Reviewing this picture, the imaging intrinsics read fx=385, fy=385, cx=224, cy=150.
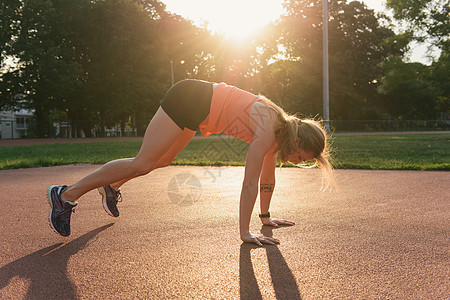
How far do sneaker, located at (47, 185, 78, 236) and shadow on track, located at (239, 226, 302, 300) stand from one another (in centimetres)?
145

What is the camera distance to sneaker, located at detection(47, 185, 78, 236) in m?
3.08

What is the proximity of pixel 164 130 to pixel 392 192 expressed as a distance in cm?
368

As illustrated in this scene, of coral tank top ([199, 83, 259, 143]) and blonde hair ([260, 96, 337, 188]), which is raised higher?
coral tank top ([199, 83, 259, 143])

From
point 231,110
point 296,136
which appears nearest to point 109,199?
point 231,110

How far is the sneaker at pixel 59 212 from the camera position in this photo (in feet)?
10.1

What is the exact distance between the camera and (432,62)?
25562 millimetres

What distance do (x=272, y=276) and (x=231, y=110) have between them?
53.6 inches

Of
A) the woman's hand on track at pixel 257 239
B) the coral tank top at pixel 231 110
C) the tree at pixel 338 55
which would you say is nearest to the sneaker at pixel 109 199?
the coral tank top at pixel 231 110

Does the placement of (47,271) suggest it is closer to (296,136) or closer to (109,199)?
(109,199)

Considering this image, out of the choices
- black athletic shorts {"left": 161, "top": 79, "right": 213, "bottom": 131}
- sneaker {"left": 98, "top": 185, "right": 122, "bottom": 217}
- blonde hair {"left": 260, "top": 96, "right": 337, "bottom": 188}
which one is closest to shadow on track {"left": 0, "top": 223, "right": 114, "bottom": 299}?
sneaker {"left": 98, "top": 185, "right": 122, "bottom": 217}

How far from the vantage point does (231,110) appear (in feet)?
10.3

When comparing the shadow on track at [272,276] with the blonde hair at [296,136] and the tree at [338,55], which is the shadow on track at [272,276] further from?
the tree at [338,55]

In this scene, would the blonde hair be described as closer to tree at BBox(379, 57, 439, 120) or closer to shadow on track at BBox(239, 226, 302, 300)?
shadow on track at BBox(239, 226, 302, 300)

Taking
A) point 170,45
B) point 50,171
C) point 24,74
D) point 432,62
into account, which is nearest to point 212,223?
point 50,171
